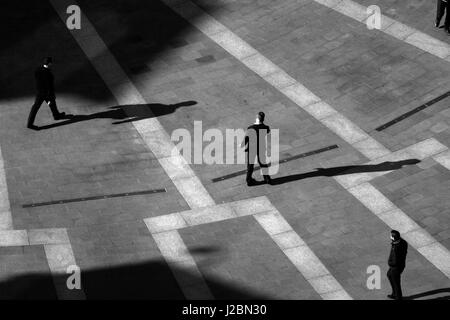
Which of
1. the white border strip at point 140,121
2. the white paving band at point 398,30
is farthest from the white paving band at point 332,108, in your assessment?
the white border strip at point 140,121

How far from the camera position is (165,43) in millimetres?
34188

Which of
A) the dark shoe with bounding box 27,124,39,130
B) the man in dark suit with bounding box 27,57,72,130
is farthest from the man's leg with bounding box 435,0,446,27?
the dark shoe with bounding box 27,124,39,130

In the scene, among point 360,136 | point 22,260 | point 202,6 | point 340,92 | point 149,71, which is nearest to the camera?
point 22,260

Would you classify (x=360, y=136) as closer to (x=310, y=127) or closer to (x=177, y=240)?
(x=310, y=127)

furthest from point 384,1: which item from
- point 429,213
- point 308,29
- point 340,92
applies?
point 429,213

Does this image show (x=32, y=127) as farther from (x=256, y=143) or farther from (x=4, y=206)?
(x=256, y=143)

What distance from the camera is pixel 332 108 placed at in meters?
29.7

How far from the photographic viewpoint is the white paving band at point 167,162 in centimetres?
2316

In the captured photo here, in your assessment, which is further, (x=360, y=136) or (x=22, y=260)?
(x=360, y=136)

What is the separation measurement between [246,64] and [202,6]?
4322 millimetres

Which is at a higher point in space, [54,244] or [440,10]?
[440,10]

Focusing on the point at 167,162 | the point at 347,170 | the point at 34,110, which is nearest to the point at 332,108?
the point at 347,170

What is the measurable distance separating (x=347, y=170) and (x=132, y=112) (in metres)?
7.16

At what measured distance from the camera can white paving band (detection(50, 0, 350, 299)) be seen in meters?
23.2
